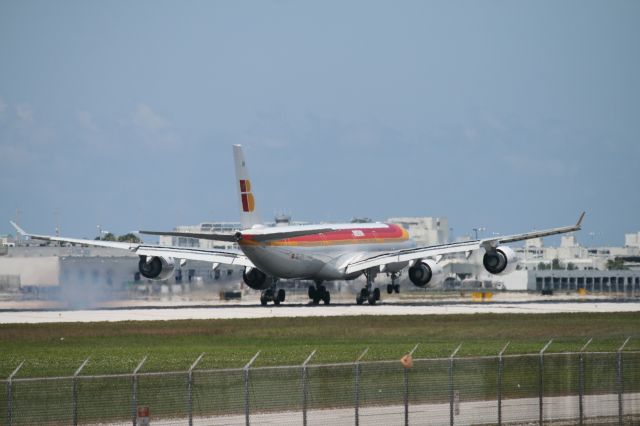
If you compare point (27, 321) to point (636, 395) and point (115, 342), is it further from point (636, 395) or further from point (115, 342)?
point (636, 395)

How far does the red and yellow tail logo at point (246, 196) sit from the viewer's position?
260 feet

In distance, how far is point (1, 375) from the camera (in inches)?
1569

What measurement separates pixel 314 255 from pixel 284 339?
2630 centimetres

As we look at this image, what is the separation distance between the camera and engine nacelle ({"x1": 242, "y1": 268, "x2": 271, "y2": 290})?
276 feet

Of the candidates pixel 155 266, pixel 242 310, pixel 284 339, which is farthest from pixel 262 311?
pixel 284 339

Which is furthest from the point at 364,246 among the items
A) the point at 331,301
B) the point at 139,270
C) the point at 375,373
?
the point at 375,373

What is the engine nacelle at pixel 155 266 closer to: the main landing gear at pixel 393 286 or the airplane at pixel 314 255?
the airplane at pixel 314 255

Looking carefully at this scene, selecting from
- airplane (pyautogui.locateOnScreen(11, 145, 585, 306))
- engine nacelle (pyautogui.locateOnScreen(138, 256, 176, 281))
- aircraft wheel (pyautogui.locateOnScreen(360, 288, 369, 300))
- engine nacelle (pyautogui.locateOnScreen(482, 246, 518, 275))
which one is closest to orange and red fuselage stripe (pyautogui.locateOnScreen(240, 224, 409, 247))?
airplane (pyautogui.locateOnScreen(11, 145, 585, 306))

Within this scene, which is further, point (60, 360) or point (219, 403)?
point (60, 360)

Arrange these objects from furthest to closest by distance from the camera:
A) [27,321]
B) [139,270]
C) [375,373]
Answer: [139,270], [27,321], [375,373]

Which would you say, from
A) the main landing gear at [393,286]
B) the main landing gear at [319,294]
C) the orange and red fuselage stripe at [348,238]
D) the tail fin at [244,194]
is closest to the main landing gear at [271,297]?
the main landing gear at [319,294]

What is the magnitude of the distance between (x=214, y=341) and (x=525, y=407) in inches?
958

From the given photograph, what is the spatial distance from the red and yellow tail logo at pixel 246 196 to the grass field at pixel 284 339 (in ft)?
48.7

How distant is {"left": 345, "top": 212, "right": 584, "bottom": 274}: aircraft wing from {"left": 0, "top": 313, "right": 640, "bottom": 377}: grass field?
38.8ft
